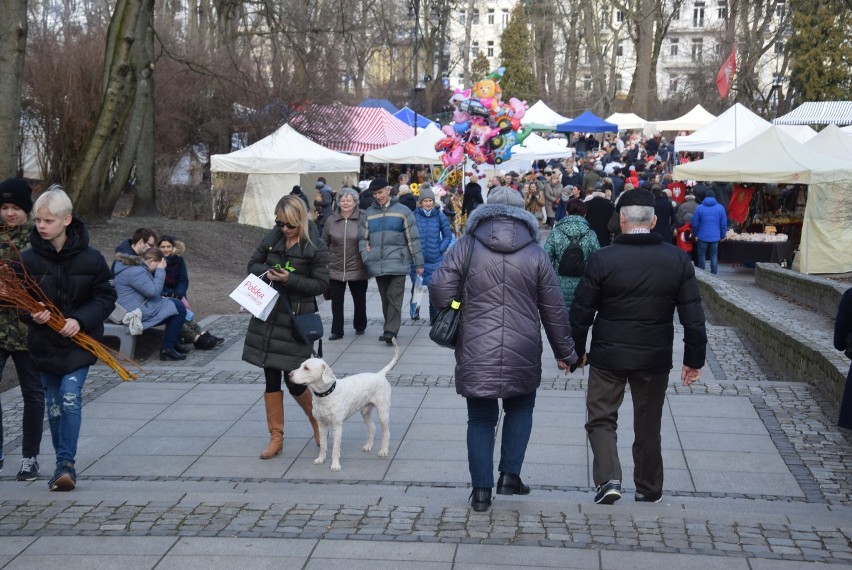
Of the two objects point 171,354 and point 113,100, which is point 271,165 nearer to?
point 113,100

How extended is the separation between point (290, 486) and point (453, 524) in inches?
56.3

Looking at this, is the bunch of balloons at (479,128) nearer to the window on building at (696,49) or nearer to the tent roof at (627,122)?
the tent roof at (627,122)

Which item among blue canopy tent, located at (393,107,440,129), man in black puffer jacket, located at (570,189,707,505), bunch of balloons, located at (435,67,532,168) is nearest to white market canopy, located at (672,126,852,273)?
bunch of balloons, located at (435,67,532,168)

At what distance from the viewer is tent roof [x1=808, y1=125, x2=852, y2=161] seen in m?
24.0

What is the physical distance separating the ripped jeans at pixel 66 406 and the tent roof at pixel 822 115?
1317 inches

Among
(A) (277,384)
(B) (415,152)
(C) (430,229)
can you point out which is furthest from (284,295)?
(B) (415,152)

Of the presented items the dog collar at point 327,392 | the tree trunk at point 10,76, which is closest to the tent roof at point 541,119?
the tree trunk at point 10,76

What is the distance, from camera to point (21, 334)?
6465mm

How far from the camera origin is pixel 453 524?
5473 millimetres

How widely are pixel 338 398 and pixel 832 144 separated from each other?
20.4 meters

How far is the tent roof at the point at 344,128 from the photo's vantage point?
33438 mm

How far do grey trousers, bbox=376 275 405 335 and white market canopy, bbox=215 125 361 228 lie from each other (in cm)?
1338

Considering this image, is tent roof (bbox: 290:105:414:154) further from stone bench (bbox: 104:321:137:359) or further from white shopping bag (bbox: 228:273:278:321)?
white shopping bag (bbox: 228:273:278:321)

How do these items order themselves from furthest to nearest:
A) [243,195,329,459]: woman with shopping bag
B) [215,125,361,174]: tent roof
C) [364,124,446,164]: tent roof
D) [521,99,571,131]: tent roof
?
1. [521,99,571,131]: tent roof
2. [364,124,446,164]: tent roof
3. [215,125,361,174]: tent roof
4. [243,195,329,459]: woman with shopping bag
